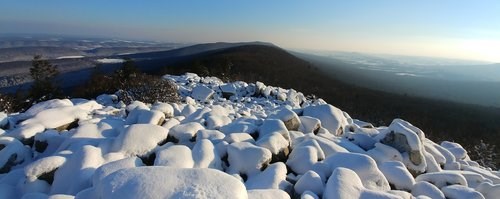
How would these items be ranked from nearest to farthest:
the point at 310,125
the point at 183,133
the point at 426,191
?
the point at 426,191, the point at 183,133, the point at 310,125

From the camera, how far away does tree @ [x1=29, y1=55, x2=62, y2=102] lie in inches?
963

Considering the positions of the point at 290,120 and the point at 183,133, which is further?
the point at 290,120

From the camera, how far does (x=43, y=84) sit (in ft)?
84.7

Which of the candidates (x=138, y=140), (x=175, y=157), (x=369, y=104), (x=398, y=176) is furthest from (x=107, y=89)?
(x=369, y=104)

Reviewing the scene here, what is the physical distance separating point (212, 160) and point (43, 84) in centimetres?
2269

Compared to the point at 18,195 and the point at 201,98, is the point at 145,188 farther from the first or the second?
the point at 201,98

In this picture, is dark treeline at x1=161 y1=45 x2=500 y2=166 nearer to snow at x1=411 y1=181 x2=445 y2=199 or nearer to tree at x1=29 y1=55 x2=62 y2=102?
tree at x1=29 y1=55 x2=62 y2=102

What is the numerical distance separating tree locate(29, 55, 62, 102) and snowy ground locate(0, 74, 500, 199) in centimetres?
1471

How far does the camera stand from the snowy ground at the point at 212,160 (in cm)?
507

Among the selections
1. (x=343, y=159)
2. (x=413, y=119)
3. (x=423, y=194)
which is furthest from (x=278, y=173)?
(x=413, y=119)

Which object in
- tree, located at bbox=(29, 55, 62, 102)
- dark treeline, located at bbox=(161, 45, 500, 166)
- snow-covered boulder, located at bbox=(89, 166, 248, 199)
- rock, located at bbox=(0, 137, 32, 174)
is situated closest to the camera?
snow-covered boulder, located at bbox=(89, 166, 248, 199)

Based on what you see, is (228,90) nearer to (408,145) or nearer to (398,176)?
(408,145)

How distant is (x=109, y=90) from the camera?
21828 mm

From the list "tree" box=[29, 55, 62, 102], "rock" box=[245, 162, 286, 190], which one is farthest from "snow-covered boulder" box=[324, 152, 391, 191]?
"tree" box=[29, 55, 62, 102]
